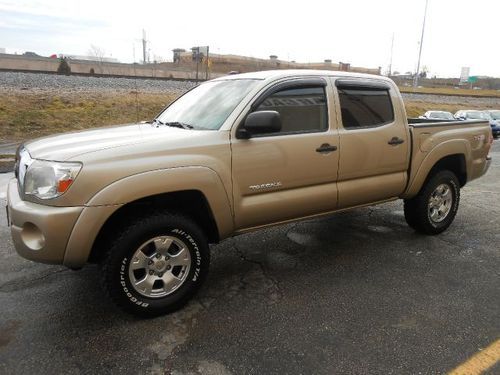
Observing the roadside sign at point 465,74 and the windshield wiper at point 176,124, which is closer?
the windshield wiper at point 176,124

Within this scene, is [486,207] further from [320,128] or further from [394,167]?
[320,128]

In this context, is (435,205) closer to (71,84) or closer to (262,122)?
(262,122)

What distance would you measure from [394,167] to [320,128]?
3.57ft

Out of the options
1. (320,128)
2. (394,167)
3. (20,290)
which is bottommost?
(20,290)

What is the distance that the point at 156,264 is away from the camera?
315 centimetres

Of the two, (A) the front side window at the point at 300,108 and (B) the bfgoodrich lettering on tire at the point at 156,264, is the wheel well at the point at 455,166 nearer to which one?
(A) the front side window at the point at 300,108

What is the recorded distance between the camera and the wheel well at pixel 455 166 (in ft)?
16.6

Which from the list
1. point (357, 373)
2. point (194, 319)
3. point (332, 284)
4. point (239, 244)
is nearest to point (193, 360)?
point (194, 319)

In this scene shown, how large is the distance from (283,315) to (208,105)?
6.31 feet

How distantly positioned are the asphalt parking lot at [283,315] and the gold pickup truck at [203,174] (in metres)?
0.34

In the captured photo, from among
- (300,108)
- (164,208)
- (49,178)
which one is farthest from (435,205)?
(49,178)

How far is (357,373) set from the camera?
2.60m

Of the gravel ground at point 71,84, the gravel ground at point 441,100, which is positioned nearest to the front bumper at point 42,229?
the gravel ground at point 71,84

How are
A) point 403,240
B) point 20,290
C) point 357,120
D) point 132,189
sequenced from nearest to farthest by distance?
1. point 132,189
2. point 20,290
3. point 357,120
4. point 403,240
